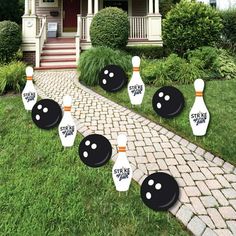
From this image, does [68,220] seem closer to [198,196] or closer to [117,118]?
[198,196]

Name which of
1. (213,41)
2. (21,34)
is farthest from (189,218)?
(21,34)

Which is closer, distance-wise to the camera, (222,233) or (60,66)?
(222,233)

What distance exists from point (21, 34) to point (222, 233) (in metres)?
11.8

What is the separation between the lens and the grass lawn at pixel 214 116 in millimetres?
4863

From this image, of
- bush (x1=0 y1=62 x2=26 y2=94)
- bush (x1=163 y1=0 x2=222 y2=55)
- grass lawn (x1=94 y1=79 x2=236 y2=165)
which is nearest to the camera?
grass lawn (x1=94 y1=79 x2=236 y2=165)

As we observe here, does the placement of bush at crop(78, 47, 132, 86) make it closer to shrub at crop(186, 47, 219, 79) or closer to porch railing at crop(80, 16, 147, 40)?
shrub at crop(186, 47, 219, 79)

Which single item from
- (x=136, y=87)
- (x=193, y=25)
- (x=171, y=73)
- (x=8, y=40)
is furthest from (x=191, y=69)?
(x=8, y=40)

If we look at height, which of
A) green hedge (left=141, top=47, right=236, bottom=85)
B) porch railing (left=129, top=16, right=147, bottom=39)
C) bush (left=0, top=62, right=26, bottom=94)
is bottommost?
bush (left=0, top=62, right=26, bottom=94)

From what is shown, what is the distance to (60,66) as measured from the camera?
12.0 meters

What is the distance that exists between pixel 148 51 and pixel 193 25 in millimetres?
2648

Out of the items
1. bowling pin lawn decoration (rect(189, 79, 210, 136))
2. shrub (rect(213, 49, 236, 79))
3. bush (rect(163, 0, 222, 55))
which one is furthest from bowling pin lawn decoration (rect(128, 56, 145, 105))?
bush (rect(163, 0, 222, 55))

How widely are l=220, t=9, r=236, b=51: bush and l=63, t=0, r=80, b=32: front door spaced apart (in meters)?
7.97

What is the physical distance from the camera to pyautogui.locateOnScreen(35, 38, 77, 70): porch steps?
1214 centimetres

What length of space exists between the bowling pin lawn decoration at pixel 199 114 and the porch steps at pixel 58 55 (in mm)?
7902
